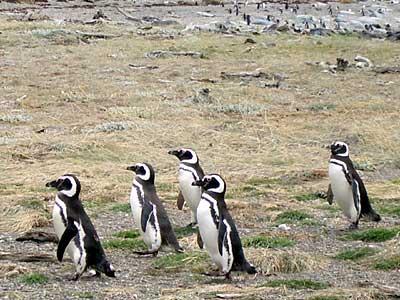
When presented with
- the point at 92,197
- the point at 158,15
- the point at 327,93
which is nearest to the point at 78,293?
the point at 92,197

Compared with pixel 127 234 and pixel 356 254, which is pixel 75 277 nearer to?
pixel 127 234

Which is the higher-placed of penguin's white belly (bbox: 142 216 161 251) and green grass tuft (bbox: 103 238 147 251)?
penguin's white belly (bbox: 142 216 161 251)

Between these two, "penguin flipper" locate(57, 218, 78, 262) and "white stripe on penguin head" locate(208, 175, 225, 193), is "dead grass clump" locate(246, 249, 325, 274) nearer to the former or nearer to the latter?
"white stripe on penguin head" locate(208, 175, 225, 193)

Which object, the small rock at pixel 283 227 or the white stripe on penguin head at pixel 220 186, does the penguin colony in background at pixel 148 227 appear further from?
the small rock at pixel 283 227

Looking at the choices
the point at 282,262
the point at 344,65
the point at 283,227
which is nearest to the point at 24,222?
the point at 283,227

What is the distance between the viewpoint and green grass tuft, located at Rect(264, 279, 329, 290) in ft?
22.7

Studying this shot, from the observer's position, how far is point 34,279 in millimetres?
6930

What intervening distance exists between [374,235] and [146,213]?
2.12 m

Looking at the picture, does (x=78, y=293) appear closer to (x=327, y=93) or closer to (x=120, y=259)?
(x=120, y=259)

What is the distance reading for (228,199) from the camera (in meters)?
10.5

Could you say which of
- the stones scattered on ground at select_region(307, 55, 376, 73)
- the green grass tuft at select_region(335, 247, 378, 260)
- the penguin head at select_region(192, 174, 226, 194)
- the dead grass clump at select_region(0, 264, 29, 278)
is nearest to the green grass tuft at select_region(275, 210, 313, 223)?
the green grass tuft at select_region(335, 247, 378, 260)

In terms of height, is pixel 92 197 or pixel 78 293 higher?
pixel 78 293

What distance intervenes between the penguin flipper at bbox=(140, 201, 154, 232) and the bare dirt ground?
0.29m

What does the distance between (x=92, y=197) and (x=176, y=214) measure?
1.02 meters
